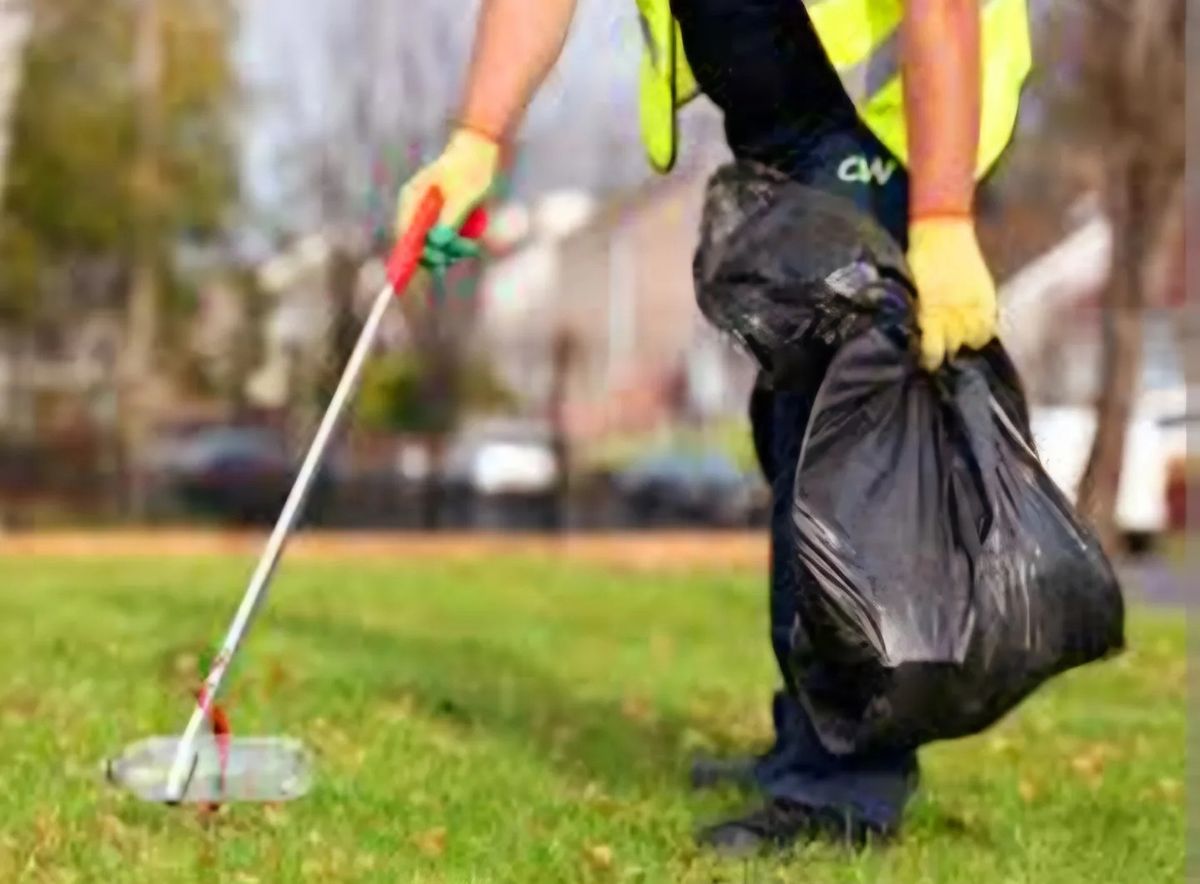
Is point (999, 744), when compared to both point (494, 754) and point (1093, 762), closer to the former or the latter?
point (1093, 762)

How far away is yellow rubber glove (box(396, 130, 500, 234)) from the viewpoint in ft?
12.0

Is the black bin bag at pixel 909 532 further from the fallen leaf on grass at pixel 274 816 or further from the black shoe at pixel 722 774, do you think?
the fallen leaf on grass at pixel 274 816

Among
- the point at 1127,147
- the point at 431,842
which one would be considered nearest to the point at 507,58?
the point at 431,842

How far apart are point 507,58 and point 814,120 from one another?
54 cm

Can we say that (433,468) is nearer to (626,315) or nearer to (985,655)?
(985,655)

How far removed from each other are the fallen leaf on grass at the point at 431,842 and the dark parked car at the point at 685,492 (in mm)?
21022

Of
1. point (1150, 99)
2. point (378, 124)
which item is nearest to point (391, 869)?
point (1150, 99)

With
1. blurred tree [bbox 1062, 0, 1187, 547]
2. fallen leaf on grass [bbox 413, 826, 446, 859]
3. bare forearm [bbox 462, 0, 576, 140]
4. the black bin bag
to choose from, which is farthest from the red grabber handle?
blurred tree [bbox 1062, 0, 1187, 547]

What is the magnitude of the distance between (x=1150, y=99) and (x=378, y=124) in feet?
46.2

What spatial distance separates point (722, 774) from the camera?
4.38 metres

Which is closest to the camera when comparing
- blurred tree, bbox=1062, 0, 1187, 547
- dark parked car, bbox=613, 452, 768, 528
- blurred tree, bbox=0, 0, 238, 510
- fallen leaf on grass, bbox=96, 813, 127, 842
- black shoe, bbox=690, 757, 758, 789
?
fallen leaf on grass, bbox=96, 813, 127, 842

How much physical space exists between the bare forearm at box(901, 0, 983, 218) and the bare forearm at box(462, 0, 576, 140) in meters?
0.68

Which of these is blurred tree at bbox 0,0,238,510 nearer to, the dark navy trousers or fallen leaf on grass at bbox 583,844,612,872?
the dark navy trousers

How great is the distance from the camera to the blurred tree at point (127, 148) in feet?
98.8
